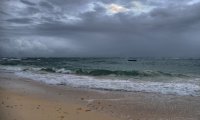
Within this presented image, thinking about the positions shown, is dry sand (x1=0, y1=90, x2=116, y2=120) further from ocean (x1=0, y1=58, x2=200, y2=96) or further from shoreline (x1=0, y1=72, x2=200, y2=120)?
ocean (x1=0, y1=58, x2=200, y2=96)

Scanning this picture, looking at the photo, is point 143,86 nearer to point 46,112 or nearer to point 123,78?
point 123,78

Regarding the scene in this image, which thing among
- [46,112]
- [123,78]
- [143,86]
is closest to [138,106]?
[46,112]

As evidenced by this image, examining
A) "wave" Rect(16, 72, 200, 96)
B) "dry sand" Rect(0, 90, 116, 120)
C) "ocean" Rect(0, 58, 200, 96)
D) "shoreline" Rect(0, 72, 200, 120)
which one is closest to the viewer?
"dry sand" Rect(0, 90, 116, 120)

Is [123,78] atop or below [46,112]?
below

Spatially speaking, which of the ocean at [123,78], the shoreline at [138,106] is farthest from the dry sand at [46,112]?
the ocean at [123,78]

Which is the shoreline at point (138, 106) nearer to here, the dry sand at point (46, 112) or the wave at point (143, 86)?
the dry sand at point (46, 112)

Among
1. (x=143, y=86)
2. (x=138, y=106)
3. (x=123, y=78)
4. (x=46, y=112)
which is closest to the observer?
(x=46, y=112)

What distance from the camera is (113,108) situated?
889 cm

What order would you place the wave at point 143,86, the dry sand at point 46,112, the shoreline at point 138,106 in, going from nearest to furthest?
the dry sand at point 46,112, the shoreline at point 138,106, the wave at point 143,86

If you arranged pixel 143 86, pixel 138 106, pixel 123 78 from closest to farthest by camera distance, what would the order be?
1. pixel 138 106
2. pixel 143 86
3. pixel 123 78

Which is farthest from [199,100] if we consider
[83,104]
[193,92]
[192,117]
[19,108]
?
[19,108]

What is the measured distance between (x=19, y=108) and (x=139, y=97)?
497cm

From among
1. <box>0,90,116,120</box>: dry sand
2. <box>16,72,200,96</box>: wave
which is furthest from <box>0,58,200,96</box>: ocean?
<box>0,90,116,120</box>: dry sand

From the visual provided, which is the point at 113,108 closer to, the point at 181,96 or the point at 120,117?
the point at 120,117
